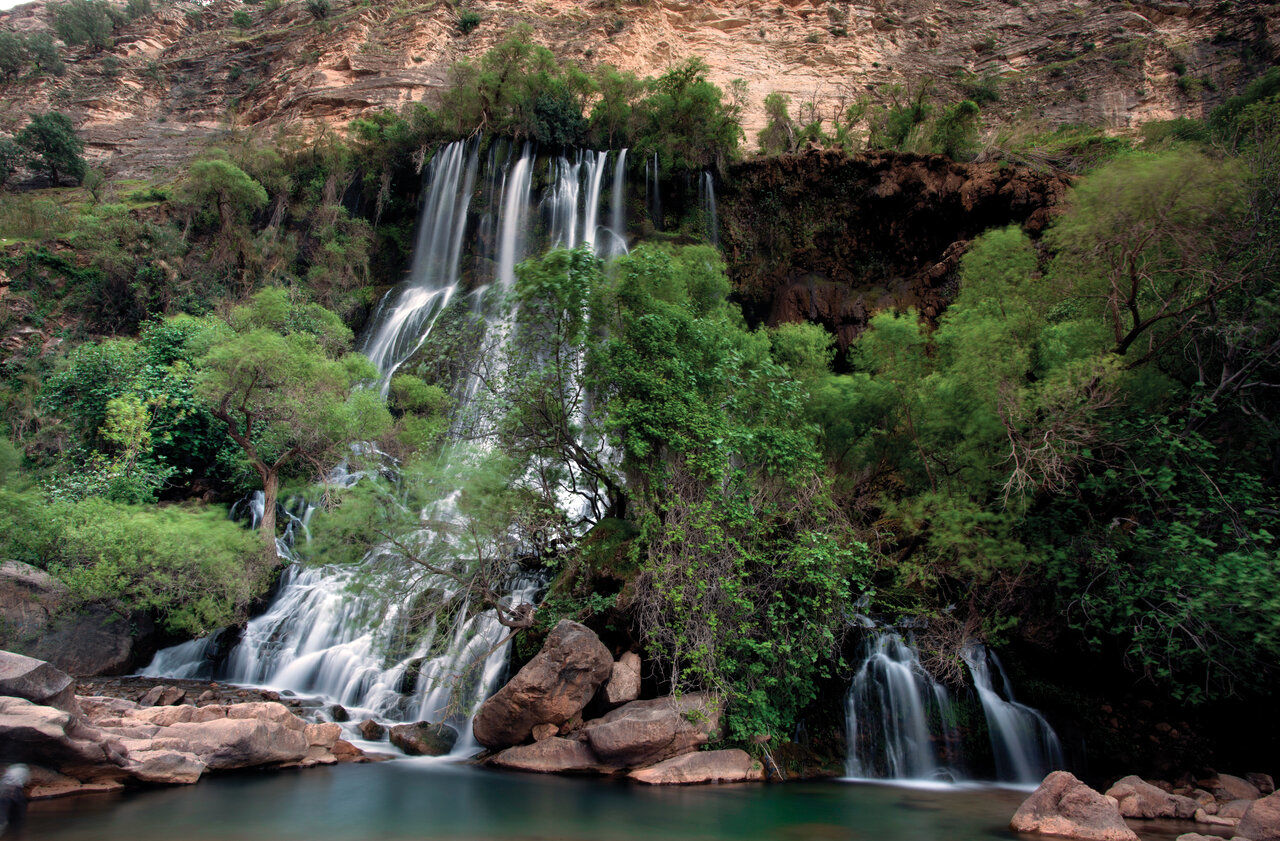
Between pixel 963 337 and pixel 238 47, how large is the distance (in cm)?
4720

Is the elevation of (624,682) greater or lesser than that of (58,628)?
lesser

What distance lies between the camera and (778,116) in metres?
27.6

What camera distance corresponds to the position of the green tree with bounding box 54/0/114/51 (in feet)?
133

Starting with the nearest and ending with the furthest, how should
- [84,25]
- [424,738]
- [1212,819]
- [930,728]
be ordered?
[1212,819] → [930,728] → [424,738] → [84,25]

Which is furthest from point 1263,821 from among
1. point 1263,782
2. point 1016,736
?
point 1016,736

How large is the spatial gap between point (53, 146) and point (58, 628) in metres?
29.7

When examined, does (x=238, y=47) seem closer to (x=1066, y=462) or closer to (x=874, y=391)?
(x=874, y=391)

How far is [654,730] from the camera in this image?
9.27 metres

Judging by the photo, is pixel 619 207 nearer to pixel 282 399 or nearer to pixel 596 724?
pixel 282 399

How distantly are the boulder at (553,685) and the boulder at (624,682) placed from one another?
142 millimetres

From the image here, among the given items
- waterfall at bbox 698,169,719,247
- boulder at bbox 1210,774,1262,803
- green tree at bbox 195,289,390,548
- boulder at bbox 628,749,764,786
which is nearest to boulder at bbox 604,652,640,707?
boulder at bbox 628,749,764,786

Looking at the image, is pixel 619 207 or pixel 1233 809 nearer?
pixel 1233 809

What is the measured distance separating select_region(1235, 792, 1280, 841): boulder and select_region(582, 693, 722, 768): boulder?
18.8 ft

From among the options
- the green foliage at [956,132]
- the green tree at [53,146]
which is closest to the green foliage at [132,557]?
the green foliage at [956,132]
